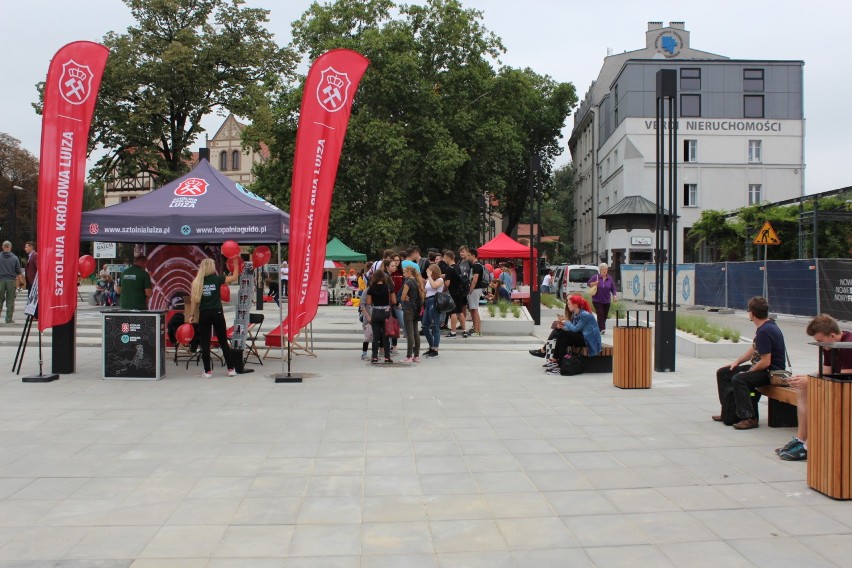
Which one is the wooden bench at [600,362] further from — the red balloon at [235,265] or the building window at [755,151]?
the building window at [755,151]

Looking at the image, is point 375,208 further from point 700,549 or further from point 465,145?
point 700,549

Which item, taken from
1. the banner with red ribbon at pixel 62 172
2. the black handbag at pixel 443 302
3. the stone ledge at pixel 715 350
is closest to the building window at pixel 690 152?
the stone ledge at pixel 715 350

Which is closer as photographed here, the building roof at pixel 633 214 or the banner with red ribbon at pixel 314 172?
the banner with red ribbon at pixel 314 172

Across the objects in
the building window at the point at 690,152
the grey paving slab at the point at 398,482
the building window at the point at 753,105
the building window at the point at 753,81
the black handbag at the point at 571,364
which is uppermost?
the building window at the point at 753,81

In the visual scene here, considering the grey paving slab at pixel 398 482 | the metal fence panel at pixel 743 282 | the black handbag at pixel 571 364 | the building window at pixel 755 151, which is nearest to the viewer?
the grey paving slab at pixel 398 482

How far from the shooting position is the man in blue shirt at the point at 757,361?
7.12 metres

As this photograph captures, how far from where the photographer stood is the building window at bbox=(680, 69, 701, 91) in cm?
4775

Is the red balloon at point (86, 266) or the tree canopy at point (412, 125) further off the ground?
the tree canopy at point (412, 125)

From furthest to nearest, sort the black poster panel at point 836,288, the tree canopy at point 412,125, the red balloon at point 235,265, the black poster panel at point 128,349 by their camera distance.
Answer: the tree canopy at point 412,125, the black poster panel at point 836,288, the red balloon at point 235,265, the black poster panel at point 128,349

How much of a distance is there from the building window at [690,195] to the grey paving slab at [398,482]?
42439 millimetres

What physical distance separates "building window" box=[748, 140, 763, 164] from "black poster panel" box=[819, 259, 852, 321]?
30673mm

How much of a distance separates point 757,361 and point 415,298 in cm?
626

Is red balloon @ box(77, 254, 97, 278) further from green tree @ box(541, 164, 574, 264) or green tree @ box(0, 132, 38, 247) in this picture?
green tree @ box(541, 164, 574, 264)

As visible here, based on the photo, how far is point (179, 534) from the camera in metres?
4.51
